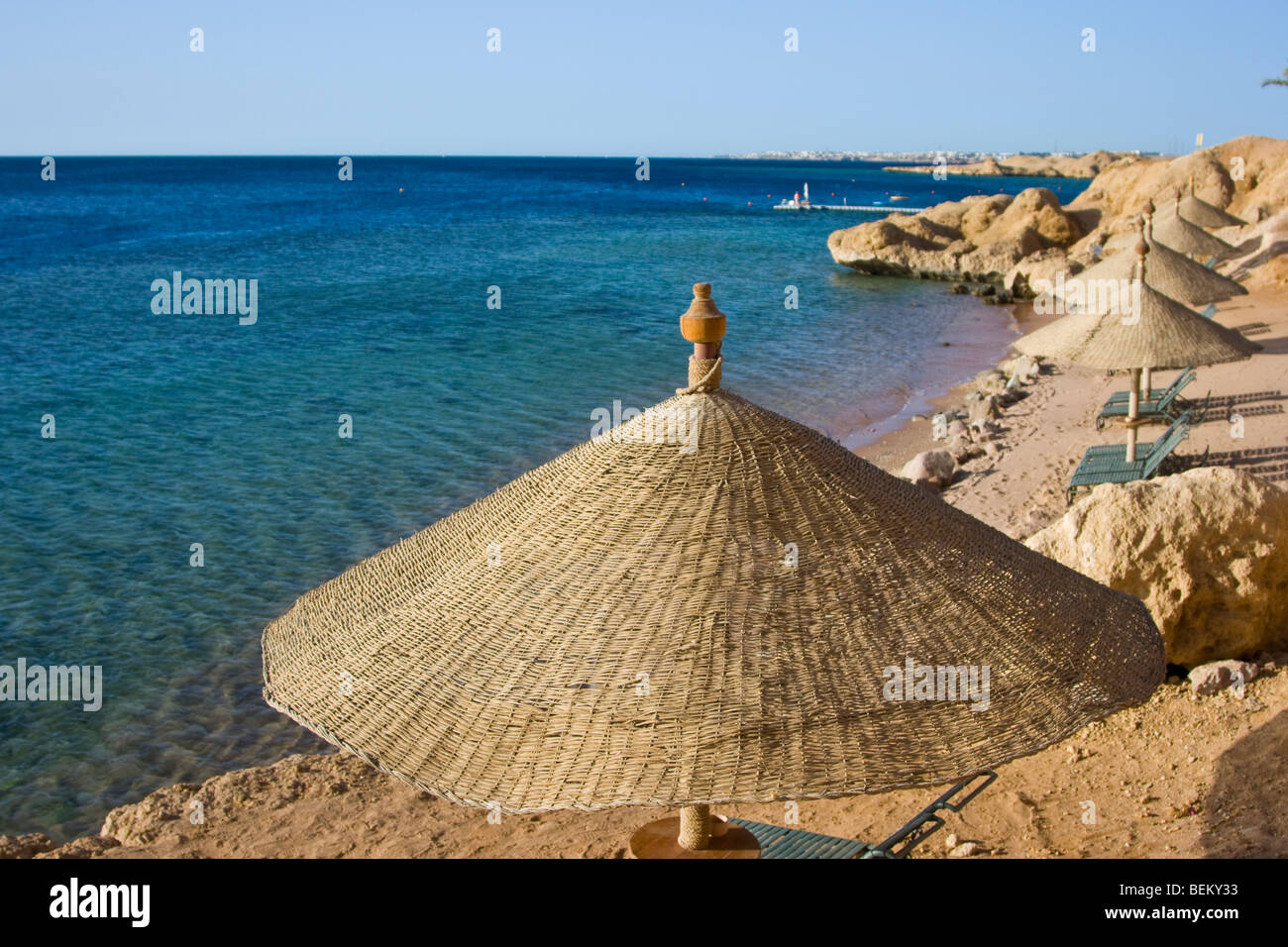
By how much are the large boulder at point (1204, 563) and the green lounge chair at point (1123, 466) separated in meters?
3.57

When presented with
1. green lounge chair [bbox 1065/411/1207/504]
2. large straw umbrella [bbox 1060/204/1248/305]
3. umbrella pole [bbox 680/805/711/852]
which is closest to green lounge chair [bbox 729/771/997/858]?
umbrella pole [bbox 680/805/711/852]

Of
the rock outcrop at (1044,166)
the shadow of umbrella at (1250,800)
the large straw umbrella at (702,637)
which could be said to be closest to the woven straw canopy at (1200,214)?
the shadow of umbrella at (1250,800)

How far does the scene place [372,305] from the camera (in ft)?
106

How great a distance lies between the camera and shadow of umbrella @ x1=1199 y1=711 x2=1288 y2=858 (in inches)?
208

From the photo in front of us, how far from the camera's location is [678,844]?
4.48 m

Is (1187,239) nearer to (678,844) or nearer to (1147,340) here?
(1147,340)

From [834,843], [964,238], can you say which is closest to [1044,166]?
[964,238]

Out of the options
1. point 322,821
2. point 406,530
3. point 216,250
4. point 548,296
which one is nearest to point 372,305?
point 548,296

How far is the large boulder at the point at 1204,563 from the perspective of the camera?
7191 mm

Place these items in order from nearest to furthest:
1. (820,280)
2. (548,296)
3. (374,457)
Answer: (374,457) < (548,296) < (820,280)

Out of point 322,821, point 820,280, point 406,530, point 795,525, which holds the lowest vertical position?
point 322,821

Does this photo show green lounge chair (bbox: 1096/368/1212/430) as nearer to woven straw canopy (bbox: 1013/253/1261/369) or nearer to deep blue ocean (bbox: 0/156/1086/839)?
woven straw canopy (bbox: 1013/253/1261/369)

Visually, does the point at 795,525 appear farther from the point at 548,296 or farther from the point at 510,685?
the point at 548,296
